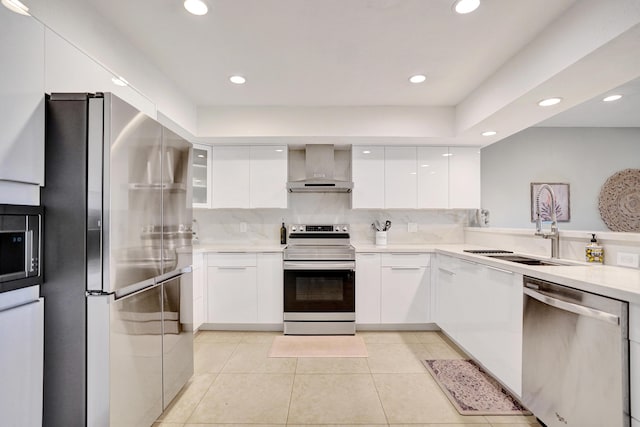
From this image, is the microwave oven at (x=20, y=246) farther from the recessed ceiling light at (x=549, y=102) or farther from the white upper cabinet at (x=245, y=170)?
the recessed ceiling light at (x=549, y=102)

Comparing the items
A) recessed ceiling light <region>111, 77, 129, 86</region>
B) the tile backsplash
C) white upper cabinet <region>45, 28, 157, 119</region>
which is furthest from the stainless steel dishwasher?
recessed ceiling light <region>111, 77, 129, 86</region>

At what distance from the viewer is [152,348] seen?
5.20ft

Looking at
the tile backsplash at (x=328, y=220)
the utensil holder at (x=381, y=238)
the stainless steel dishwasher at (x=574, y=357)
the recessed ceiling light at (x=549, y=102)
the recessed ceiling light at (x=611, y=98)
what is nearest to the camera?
the stainless steel dishwasher at (x=574, y=357)

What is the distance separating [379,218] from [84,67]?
3.15m

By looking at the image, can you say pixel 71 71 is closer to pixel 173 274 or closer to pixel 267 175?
pixel 173 274

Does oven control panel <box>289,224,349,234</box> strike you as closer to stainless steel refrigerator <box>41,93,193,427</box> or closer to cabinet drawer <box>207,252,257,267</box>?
cabinet drawer <box>207,252,257,267</box>

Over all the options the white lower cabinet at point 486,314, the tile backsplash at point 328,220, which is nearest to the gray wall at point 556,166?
the tile backsplash at point 328,220

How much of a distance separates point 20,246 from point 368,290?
2.76m

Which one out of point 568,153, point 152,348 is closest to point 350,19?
point 152,348

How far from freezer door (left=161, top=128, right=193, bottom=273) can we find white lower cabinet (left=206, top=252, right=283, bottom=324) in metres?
1.16

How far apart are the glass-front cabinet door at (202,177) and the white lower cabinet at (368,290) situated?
6.24ft

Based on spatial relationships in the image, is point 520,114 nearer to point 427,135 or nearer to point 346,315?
point 427,135

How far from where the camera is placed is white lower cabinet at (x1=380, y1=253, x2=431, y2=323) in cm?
317

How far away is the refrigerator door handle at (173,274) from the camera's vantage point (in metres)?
1.68
